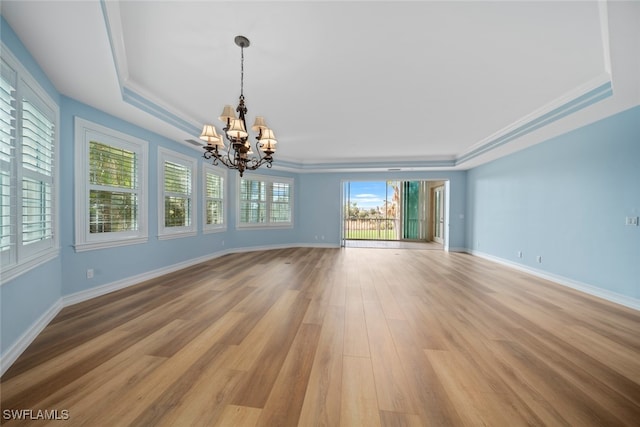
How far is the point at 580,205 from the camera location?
3648 mm

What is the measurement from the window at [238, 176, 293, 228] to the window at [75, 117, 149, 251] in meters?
2.87

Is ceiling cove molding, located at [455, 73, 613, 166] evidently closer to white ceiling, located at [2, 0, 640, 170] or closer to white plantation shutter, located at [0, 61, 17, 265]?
white ceiling, located at [2, 0, 640, 170]

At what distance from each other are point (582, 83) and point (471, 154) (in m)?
3.08

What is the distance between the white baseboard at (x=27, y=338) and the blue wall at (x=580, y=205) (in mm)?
6265

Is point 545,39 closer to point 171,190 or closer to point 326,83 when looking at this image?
point 326,83

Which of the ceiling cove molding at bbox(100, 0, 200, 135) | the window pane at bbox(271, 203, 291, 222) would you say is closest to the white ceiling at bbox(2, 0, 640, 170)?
the ceiling cove molding at bbox(100, 0, 200, 135)

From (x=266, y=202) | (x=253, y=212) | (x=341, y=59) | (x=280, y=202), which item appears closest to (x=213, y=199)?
(x=253, y=212)

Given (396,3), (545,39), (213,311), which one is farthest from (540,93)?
(213,311)

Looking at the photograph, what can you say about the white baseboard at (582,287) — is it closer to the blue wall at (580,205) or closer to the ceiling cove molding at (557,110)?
the blue wall at (580,205)

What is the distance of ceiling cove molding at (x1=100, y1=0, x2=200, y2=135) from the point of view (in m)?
1.82

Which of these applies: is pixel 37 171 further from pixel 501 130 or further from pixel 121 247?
pixel 501 130

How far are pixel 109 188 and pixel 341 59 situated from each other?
351 cm

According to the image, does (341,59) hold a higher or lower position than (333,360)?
higher

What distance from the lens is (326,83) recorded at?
296cm
